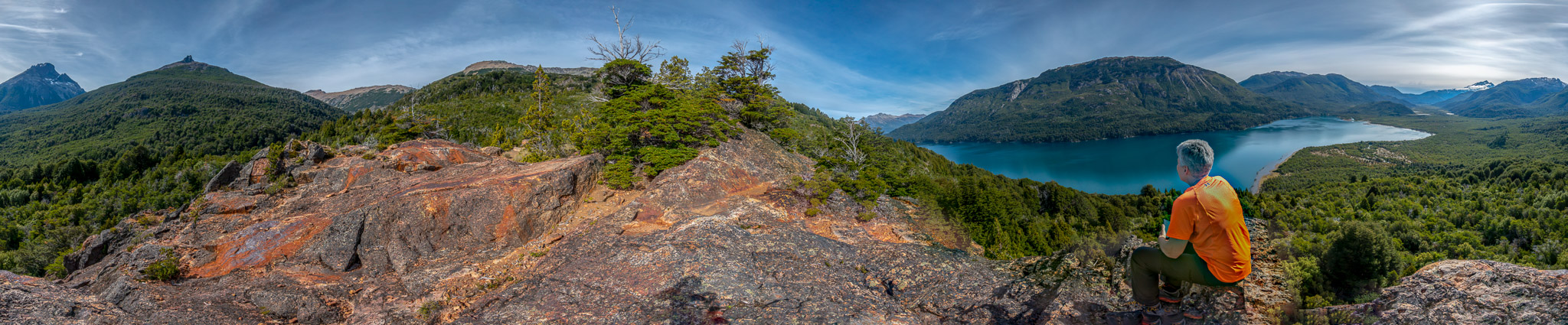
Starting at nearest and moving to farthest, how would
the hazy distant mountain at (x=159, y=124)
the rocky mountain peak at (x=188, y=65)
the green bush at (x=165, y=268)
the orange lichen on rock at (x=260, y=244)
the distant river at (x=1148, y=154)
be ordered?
the green bush at (x=165, y=268) < the orange lichen on rock at (x=260, y=244) < the hazy distant mountain at (x=159, y=124) < the distant river at (x=1148, y=154) < the rocky mountain peak at (x=188, y=65)

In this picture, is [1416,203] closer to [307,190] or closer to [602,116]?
[602,116]

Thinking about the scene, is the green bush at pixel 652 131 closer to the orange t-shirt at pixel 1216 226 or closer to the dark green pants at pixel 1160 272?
the dark green pants at pixel 1160 272

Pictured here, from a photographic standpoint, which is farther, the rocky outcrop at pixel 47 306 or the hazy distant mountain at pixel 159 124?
the hazy distant mountain at pixel 159 124

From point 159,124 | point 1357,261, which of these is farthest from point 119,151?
point 1357,261

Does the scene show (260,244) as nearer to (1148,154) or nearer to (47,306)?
(47,306)

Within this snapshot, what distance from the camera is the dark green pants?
361cm

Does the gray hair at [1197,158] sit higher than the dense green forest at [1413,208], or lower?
higher

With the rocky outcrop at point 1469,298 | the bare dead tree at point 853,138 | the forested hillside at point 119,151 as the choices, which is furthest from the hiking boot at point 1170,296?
the forested hillside at point 119,151

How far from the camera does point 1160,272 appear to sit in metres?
3.93

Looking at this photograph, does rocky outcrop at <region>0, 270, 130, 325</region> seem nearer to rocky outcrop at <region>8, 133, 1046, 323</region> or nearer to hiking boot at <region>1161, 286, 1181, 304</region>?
rocky outcrop at <region>8, 133, 1046, 323</region>

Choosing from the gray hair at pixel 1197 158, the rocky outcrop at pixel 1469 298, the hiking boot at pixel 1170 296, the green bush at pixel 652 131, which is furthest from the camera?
the green bush at pixel 652 131

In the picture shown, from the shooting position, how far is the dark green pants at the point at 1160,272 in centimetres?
361


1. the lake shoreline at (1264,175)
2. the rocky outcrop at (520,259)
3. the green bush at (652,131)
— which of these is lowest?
the lake shoreline at (1264,175)

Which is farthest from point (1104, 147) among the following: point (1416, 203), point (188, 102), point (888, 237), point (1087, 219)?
point (188, 102)
